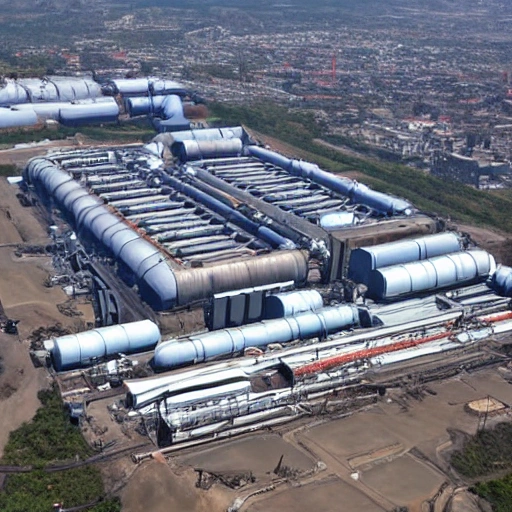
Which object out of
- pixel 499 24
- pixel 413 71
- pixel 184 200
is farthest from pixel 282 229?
pixel 499 24

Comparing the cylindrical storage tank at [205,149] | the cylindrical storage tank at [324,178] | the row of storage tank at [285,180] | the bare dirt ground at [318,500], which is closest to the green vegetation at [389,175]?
the cylindrical storage tank at [324,178]

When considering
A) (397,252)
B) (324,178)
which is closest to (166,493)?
(397,252)

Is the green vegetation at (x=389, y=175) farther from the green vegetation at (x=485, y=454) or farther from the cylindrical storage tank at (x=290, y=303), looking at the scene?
the green vegetation at (x=485, y=454)

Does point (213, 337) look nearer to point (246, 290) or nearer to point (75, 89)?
point (246, 290)

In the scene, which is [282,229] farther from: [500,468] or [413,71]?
[413,71]

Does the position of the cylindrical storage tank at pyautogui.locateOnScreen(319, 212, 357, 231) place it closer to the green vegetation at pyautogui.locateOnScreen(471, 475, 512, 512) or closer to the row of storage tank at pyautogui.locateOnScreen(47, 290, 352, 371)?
the row of storage tank at pyautogui.locateOnScreen(47, 290, 352, 371)

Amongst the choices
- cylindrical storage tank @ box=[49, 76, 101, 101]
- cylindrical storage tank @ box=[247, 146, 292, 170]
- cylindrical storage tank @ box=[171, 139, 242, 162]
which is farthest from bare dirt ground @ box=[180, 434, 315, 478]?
cylindrical storage tank @ box=[49, 76, 101, 101]
